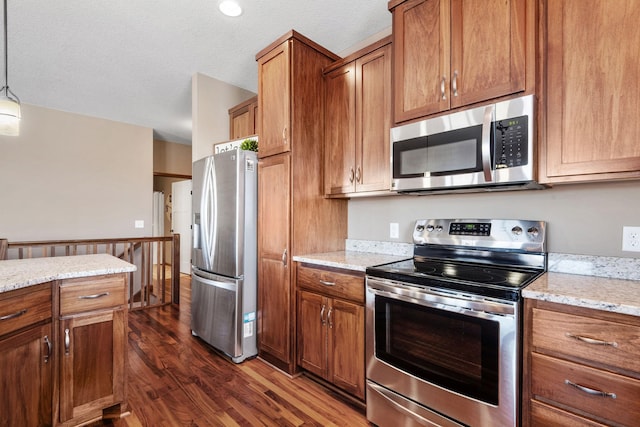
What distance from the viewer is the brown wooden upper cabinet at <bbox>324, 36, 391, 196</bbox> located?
2104 mm

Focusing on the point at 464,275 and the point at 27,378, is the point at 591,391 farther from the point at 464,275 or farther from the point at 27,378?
the point at 27,378

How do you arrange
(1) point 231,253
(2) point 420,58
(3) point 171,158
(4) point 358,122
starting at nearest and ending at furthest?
(2) point 420,58 < (4) point 358,122 < (1) point 231,253 < (3) point 171,158

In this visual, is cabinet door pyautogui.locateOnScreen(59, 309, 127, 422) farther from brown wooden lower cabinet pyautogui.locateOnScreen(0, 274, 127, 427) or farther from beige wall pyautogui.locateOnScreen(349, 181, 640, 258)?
beige wall pyautogui.locateOnScreen(349, 181, 640, 258)

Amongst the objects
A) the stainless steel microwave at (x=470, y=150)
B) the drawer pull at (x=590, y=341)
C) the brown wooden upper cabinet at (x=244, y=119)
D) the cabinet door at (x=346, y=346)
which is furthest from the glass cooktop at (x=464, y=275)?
the brown wooden upper cabinet at (x=244, y=119)

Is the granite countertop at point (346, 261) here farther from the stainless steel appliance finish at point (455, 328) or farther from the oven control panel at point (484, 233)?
the oven control panel at point (484, 233)

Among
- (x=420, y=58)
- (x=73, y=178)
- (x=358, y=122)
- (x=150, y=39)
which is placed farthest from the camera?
(x=73, y=178)

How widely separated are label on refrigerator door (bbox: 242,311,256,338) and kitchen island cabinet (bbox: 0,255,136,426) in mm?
866

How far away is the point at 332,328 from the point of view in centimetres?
198

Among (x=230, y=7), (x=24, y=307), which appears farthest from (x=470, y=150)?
(x=24, y=307)

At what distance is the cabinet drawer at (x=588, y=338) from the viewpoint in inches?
40.8

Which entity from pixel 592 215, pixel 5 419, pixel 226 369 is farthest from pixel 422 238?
pixel 5 419

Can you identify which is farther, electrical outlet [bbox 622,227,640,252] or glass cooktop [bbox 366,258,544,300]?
electrical outlet [bbox 622,227,640,252]

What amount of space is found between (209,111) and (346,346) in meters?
2.95

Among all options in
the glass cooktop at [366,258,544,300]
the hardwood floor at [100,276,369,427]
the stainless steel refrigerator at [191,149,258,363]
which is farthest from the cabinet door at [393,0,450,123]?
the hardwood floor at [100,276,369,427]
